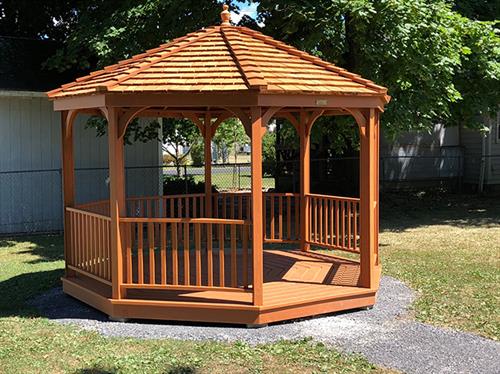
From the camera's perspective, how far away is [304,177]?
10.9m

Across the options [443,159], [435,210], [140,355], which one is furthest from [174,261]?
[443,159]

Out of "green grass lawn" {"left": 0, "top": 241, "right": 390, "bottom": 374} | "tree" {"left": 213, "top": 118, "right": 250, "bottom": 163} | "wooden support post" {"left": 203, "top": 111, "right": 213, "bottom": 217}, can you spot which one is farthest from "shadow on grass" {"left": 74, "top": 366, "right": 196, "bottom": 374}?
"tree" {"left": 213, "top": 118, "right": 250, "bottom": 163}

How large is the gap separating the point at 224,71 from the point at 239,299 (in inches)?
111

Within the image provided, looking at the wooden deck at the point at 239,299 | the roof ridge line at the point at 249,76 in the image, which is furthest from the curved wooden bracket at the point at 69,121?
the roof ridge line at the point at 249,76

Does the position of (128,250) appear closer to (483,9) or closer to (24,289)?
(24,289)

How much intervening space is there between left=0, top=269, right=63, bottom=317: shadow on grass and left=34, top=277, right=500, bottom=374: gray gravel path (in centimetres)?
27

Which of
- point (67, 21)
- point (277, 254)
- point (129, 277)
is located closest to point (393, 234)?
point (277, 254)

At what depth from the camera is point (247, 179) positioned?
112 ft

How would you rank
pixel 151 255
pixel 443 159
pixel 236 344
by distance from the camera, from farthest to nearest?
pixel 443 159 → pixel 151 255 → pixel 236 344

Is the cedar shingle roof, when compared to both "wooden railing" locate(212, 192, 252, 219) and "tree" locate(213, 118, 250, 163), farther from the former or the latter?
"tree" locate(213, 118, 250, 163)

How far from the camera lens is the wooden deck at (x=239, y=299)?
735 centimetres

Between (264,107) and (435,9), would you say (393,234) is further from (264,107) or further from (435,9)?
(264,107)

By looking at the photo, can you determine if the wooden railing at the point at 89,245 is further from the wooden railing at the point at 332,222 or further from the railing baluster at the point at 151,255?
the wooden railing at the point at 332,222

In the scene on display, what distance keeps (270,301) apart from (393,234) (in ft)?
27.1
